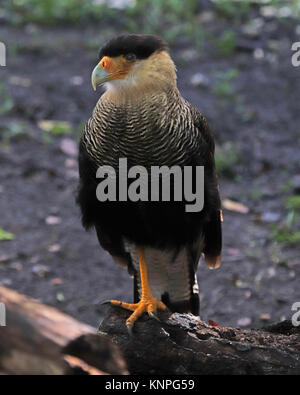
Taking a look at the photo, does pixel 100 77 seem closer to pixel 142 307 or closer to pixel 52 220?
pixel 142 307

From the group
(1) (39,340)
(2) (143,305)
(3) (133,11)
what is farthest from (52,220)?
(3) (133,11)

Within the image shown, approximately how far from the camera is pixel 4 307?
218 centimetres

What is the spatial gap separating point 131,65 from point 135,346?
1.41 metres

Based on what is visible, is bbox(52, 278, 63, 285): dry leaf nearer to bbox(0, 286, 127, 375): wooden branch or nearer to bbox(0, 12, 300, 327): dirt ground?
bbox(0, 12, 300, 327): dirt ground

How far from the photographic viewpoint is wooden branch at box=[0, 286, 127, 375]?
2137 mm

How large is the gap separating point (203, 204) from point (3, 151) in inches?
134

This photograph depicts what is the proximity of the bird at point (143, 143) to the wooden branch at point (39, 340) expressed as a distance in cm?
95

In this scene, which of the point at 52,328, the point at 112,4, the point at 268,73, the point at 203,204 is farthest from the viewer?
the point at 112,4

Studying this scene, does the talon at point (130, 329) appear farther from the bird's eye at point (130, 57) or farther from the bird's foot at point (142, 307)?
the bird's eye at point (130, 57)

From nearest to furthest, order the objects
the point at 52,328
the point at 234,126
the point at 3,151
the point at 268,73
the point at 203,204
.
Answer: the point at 52,328 < the point at 203,204 < the point at 3,151 < the point at 234,126 < the point at 268,73

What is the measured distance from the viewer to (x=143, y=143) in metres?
3.38

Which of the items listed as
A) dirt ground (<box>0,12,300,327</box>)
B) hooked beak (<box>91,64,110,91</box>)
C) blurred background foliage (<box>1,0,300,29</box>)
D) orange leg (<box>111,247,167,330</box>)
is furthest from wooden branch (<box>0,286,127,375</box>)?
blurred background foliage (<box>1,0,300,29</box>)
